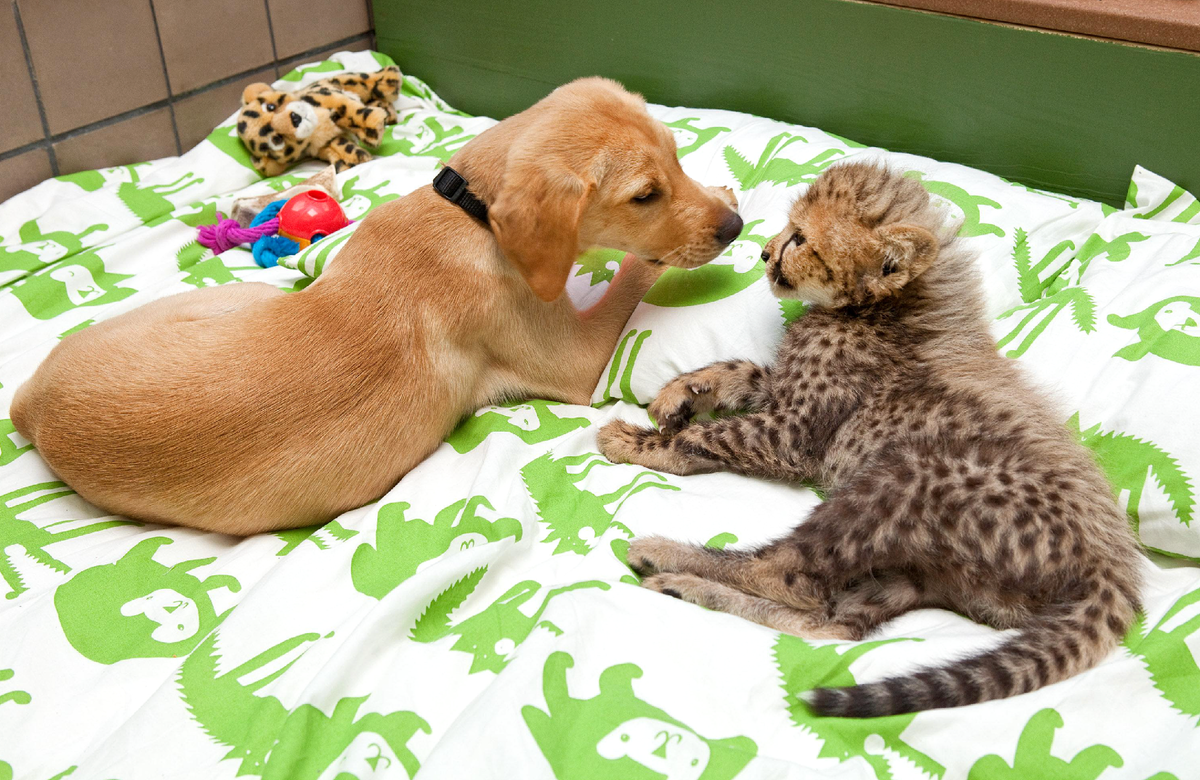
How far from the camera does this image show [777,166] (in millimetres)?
3090

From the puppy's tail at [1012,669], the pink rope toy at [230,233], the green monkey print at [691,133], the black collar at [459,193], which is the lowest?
the puppy's tail at [1012,669]

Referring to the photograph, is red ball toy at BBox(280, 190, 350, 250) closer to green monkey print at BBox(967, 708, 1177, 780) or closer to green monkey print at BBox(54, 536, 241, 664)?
green monkey print at BBox(54, 536, 241, 664)

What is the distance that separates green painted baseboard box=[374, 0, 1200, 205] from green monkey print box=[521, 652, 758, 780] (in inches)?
101

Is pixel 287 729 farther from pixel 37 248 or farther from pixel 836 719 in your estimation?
pixel 37 248

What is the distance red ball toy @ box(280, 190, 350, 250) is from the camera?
11.5 feet

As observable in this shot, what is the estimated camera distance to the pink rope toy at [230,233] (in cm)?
363

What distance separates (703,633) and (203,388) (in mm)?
1467

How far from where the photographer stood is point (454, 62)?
15.2ft

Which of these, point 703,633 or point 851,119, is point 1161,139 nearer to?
point 851,119

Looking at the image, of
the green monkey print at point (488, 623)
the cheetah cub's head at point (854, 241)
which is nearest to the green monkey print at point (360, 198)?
the cheetah cub's head at point (854, 241)

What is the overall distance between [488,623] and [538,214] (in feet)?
3.51

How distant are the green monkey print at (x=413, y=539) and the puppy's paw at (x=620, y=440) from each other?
0.41 m

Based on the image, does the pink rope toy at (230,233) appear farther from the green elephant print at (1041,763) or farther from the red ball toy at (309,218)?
the green elephant print at (1041,763)

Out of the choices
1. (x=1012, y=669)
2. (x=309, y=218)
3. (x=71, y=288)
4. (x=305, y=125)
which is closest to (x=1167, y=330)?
(x=1012, y=669)
